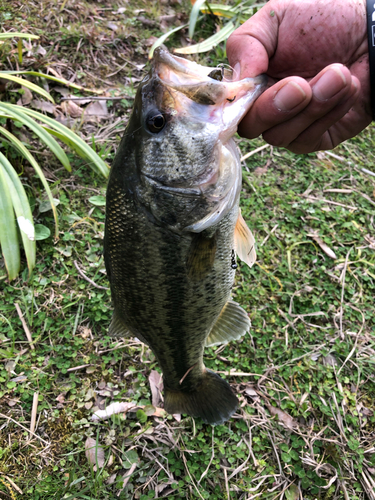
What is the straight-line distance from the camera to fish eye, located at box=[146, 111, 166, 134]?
1.49 metres

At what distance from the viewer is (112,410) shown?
2541 millimetres

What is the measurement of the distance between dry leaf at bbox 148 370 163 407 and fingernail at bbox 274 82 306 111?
2.05 meters

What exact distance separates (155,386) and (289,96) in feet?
7.02

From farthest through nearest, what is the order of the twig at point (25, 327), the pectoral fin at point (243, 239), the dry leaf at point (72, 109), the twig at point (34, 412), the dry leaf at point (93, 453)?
the dry leaf at point (72, 109) → the twig at point (25, 327) → the twig at point (34, 412) → the dry leaf at point (93, 453) → the pectoral fin at point (243, 239)

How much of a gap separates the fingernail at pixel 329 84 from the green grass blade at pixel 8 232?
7.73ft

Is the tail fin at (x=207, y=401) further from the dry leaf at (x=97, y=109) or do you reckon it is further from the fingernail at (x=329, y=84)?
the dry leaf at (x=97, y=109)

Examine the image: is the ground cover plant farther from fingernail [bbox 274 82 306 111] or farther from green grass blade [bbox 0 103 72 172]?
fingernail [bbox 274 82 306 111]

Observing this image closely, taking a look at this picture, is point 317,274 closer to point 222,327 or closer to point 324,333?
point 324,333

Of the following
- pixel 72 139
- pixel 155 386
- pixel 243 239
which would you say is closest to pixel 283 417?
pixel 155 386

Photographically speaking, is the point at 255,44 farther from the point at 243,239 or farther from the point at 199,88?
the point at 243,239

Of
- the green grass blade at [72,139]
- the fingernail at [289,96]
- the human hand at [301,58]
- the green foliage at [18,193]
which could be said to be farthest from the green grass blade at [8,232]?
the fingernail at [289,96]

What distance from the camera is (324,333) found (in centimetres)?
300

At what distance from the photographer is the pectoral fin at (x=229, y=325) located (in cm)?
212

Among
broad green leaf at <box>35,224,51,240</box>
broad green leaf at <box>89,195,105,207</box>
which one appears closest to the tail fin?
broad green leaf at <box>35,224,51,240</box>
